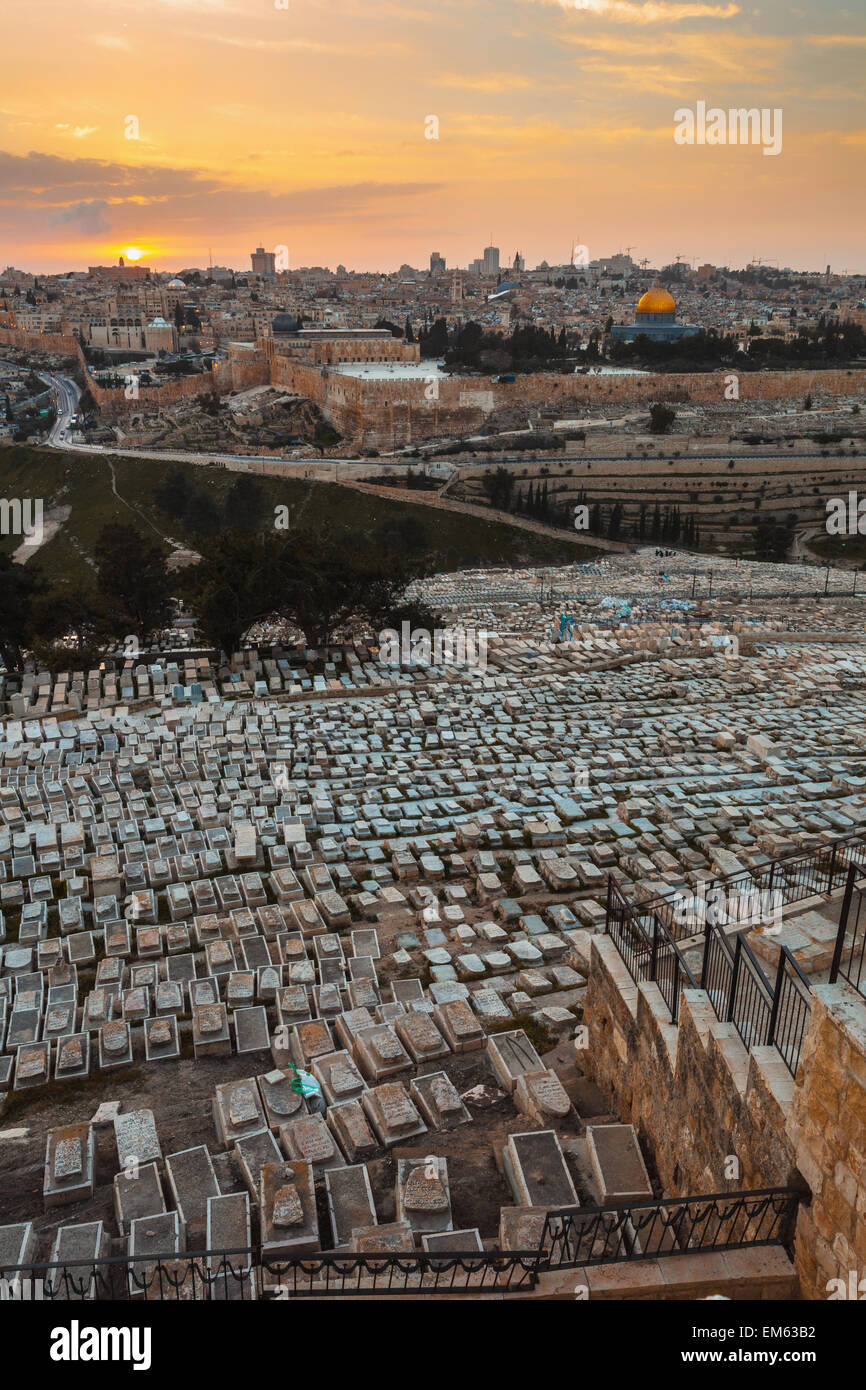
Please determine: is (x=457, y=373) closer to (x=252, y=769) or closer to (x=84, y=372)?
(x=84, y=372)

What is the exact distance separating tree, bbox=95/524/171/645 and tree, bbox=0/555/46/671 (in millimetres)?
1484

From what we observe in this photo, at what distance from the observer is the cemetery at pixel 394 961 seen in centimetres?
429

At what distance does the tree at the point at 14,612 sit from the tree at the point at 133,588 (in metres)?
1.48

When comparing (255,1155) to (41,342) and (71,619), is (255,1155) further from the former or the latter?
(41,342)

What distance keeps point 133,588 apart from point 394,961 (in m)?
14.2

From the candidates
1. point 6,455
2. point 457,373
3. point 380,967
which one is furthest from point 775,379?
point 380,967

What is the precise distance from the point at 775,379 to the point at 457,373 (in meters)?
21.8

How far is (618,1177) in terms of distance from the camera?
4.50 meters

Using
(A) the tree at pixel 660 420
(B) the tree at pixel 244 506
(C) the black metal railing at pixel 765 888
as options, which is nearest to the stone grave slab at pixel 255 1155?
(C) the black metal railing at pixel 765 888

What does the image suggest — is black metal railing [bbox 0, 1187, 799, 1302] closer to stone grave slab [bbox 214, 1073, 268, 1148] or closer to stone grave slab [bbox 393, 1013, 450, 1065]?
stone grave slab [bbox 214, 1073, 268, 1148]

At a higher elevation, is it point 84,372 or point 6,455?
point 84,372

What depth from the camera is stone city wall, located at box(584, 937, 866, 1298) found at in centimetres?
342

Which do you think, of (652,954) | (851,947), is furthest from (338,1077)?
(851,947)
